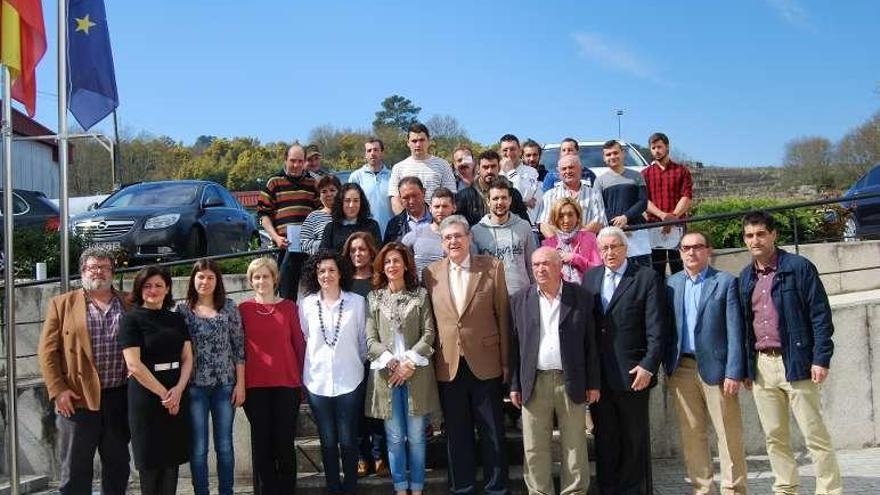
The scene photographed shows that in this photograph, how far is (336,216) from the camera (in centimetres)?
688

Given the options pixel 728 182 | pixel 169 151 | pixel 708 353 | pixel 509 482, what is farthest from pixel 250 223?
→ pixel 169 151

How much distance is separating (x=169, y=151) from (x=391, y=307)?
5221cm

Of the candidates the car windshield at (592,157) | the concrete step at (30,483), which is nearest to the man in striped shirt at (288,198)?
the concrete step at (30,483)

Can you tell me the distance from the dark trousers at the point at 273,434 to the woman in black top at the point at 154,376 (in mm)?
500

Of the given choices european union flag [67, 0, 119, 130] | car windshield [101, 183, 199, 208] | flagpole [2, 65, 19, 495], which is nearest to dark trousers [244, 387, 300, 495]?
flagpole [2, 65, 19, 495]

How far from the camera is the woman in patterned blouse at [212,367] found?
604cm

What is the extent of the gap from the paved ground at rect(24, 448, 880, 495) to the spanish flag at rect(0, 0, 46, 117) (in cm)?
352

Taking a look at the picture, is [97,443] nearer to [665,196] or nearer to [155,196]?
[665,196]

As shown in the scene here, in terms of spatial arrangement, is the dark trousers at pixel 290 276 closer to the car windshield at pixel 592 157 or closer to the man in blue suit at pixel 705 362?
the man in blue suit at pixel 705 362

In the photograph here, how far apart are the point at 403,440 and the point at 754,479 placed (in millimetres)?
3090

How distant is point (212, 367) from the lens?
6.02 m

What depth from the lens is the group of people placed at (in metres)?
5.82

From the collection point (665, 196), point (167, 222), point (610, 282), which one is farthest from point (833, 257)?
point (167, 222)

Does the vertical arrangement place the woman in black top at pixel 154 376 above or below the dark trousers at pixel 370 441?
above
